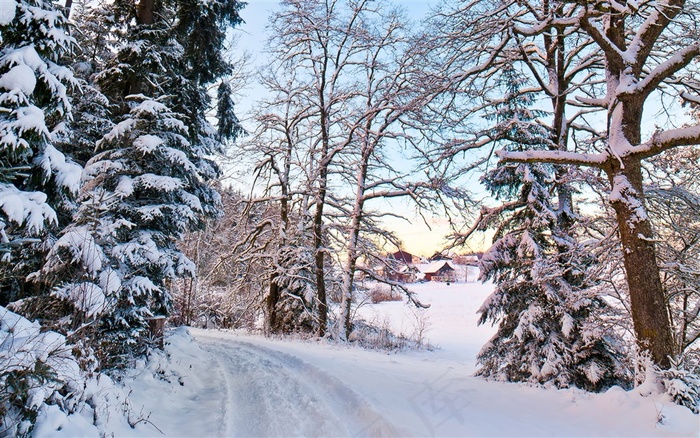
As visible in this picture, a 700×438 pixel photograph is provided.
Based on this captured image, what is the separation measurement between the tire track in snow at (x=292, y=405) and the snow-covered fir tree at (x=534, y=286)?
3.65 m

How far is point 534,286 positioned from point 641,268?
6.79 ft

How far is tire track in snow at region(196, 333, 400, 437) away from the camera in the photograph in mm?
4258

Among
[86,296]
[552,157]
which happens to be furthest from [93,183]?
[552,157]

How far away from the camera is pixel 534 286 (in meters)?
7.03

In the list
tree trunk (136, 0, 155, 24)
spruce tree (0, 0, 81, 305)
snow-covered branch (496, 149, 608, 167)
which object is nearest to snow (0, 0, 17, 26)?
spruce tree (0, 0, 81, 305)

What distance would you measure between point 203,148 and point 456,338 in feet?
52.5

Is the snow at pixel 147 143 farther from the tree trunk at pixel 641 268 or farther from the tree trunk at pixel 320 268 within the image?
the tree trunk at pixel 320 268

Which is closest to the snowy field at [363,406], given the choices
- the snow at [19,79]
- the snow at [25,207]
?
the snow at [25,207]

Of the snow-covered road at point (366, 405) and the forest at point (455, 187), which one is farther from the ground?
the forest at point (455, 187)

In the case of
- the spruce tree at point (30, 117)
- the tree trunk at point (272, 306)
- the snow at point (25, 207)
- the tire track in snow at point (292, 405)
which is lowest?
the tire track in snow at point (292, 405)

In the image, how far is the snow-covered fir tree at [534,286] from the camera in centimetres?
638

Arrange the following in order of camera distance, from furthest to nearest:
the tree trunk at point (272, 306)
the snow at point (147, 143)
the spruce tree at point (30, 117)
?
1. the tree trunk at point (272, 306)
2. the snow at point (147, 143)
3. the spruce tree at point (30, 117)

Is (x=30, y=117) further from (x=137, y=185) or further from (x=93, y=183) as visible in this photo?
(x=93, y=183)

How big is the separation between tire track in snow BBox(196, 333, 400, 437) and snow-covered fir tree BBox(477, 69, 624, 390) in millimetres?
3650
